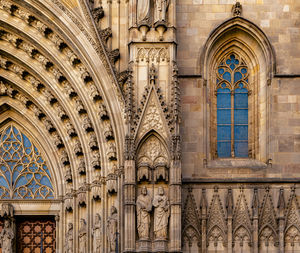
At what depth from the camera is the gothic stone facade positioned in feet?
70.0

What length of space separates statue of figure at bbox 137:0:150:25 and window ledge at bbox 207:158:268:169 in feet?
11.8

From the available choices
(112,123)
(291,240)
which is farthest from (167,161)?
(291,240)

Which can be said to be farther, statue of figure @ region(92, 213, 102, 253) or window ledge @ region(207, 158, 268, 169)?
window ledge @ region(207, 158, 268, 169)

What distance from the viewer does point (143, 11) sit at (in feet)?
72.0

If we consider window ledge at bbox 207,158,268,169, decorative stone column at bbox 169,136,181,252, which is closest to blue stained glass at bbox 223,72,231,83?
window ledge at bbox 207,158,268,169

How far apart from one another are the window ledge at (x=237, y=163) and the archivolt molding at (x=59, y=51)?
2.47 m

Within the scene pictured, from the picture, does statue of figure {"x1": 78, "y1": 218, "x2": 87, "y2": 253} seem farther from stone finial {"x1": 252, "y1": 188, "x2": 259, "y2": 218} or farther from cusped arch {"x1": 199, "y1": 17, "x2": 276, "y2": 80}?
cusped arch {"x1": 199, "y1": 17, "x2": 276, "y2": 80}

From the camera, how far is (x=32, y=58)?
76.1 feet

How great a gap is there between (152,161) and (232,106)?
289cm

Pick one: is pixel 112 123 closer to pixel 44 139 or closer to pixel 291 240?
pixel 44 139

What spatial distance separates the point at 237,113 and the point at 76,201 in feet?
14.1

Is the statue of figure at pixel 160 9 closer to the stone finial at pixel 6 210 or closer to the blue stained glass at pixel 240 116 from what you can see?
the blue stained glass at pixel 240 116

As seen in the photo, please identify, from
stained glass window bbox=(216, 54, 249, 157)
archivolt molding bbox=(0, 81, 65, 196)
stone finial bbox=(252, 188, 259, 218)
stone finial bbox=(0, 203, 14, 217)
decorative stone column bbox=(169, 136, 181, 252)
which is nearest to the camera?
decorative stone column bbox=(169, 136, 181, 252)

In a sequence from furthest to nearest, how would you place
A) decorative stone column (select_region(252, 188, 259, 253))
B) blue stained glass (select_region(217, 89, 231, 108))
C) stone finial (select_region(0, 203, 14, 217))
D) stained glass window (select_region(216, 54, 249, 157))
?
stone finial (select_region(0, 203, 14, 217)) < blue stained glass (select_region(217, 89, 231, 108)) < stained glass window (select_region(216, 54, 249, 157)) < decorative stone column (select_region(252, 188, 259, 253))
